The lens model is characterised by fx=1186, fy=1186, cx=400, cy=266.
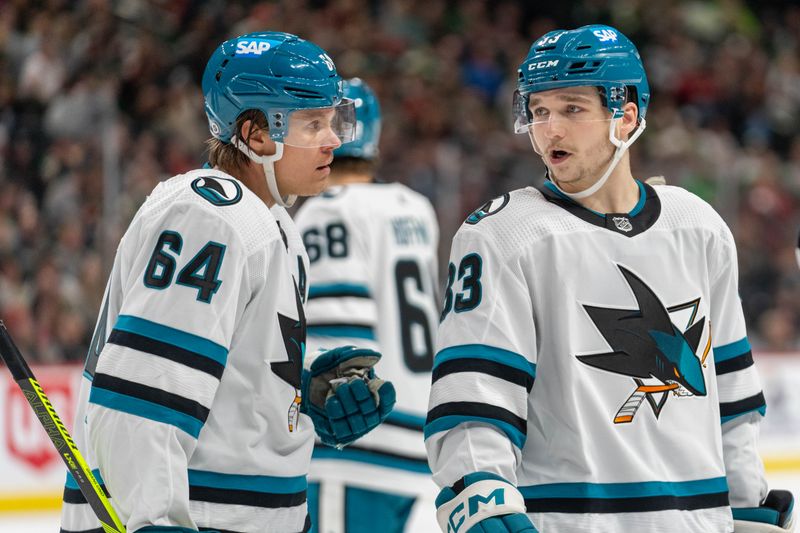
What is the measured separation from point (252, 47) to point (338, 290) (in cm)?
127

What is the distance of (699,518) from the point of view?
1.88m

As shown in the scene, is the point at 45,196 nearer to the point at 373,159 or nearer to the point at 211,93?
the point at 373,159

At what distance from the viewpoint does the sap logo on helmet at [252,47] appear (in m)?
1.97

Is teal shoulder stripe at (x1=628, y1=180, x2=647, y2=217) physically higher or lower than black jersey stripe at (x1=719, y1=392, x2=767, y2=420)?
higher

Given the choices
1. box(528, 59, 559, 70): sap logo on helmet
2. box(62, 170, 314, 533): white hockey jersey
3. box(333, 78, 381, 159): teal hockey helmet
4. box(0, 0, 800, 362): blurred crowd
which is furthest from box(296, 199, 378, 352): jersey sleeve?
box(0, 0, 800, 362): blurred crowd

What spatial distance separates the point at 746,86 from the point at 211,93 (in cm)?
753

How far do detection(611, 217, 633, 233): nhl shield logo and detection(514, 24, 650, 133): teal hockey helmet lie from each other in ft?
0.59

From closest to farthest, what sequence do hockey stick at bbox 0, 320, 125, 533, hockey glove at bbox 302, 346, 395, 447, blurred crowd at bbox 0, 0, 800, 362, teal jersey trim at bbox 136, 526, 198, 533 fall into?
teal jersey trim at bbox 136, 526, 198, 533, hockey stick at bbox 0, 320, 125, 533, hockey glove at bbox 302, 346, 395, 447, blurred crowd at bbox 0, 0, 800, 362

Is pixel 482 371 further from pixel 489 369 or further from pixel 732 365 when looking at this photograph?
pixel 732 365

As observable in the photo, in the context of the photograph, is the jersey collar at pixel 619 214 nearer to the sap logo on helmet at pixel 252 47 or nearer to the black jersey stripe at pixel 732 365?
the black jersey stripe at pixel 732 365

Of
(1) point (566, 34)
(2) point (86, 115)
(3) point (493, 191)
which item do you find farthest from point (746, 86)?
(1) point (566, 34)

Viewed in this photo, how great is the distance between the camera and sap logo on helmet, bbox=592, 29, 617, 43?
6.46 ft

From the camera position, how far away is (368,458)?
3.24 metres

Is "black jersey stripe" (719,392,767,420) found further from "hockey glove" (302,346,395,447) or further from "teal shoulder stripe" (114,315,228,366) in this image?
"teal shoulder stripe" (114,315,228,366)
